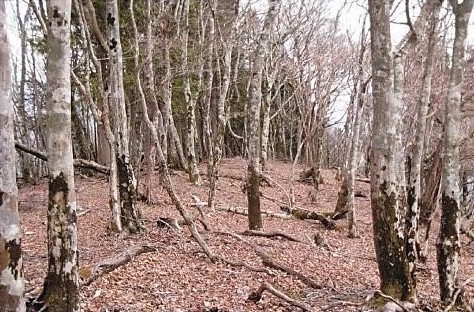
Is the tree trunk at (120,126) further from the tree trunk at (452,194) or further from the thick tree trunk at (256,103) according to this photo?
the tree trunk at (452,194)

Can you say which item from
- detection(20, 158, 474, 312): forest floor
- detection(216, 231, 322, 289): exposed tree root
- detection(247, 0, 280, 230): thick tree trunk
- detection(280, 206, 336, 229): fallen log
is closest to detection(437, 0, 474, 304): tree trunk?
detection(20, 158, 474, 312): forest floor

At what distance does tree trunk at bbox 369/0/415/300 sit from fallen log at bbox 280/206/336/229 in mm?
7867

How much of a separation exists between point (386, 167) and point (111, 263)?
4.21m

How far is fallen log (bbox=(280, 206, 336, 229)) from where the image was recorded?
13695 mm

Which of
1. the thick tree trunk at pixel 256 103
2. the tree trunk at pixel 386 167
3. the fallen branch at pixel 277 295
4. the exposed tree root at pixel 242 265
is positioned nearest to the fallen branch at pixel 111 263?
the exposed tree root at pixel 242 265

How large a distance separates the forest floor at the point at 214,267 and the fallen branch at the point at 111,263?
0.06 m

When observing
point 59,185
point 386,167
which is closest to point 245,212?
point 386,167

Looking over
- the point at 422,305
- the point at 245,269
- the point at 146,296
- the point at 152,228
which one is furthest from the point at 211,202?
the point at 422,305

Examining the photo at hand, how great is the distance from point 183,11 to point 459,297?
14.6 meters

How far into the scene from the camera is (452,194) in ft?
22.0

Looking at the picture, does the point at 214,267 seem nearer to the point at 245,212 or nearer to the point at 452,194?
the point at 452,194

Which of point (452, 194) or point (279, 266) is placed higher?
point (452, 194)

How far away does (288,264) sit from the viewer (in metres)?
8.48

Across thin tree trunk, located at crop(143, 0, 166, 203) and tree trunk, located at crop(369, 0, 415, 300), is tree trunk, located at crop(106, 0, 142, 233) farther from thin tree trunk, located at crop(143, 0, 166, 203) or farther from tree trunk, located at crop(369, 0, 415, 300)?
tree trunk, located at crop(369, 0, 415, 300)
